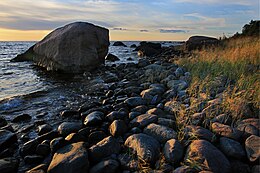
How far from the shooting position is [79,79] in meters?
10.8

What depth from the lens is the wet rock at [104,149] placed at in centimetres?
349

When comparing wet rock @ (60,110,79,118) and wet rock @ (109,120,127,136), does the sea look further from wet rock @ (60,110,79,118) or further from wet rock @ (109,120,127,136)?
wet rock @ (109,120,127,136)

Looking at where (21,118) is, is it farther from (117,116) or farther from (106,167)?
(106,167)

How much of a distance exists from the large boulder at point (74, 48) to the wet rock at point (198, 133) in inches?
375

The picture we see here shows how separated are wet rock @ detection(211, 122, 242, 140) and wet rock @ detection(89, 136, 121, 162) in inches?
60.7

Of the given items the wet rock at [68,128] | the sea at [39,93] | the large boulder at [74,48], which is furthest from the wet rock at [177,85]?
the large boulder at [74,48]

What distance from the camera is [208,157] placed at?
9.85 feet

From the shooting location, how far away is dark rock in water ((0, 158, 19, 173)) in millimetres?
3366

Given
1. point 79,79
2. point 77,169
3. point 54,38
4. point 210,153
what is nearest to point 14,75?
point 54,38

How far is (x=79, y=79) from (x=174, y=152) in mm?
8231

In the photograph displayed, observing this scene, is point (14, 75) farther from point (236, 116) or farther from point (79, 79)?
point (236, 116)

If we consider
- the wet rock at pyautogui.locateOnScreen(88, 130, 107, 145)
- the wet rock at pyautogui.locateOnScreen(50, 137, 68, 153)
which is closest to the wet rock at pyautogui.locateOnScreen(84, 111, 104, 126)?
the wet rock at pyautogui.locateOnScreen(88, 130, 107, 145)

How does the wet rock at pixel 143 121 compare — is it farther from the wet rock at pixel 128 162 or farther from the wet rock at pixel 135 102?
the wet rock at pixel 135 102

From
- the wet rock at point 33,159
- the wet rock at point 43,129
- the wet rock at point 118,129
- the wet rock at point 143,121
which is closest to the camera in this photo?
the wet rock at point 33,159
